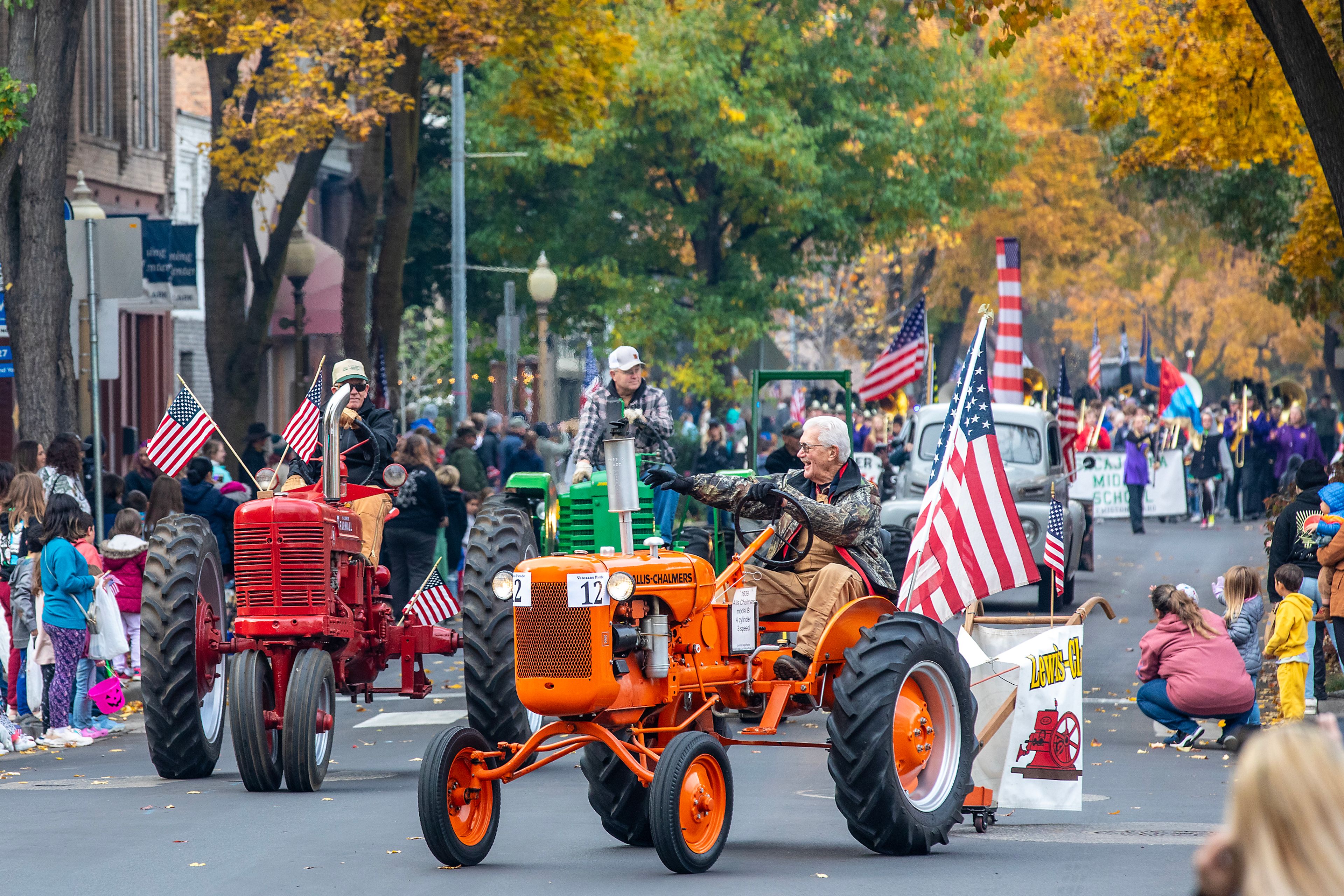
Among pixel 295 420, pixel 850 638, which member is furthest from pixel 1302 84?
pixel 295 420

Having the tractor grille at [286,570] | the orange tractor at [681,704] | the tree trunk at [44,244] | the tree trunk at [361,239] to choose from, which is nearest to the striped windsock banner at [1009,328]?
the tree trunk at [361,239]

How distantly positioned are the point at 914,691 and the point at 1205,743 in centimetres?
543

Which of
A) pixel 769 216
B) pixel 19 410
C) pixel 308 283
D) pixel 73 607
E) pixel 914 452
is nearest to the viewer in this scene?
pixel 73 607

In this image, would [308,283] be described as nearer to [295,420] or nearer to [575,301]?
[575,301]

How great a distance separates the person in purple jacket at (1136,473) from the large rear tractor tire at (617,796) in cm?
2472

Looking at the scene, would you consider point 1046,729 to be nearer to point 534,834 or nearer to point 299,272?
point 534,834

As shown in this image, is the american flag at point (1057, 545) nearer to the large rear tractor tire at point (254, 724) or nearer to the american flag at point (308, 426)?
the american flag at point (308, 426)

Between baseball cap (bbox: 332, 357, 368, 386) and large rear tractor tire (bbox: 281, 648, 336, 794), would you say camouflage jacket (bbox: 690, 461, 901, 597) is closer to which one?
large rear tractor tire (bbox: 281, 648, 336, 794)

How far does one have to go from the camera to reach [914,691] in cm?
873

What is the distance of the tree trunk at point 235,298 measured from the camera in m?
23.7

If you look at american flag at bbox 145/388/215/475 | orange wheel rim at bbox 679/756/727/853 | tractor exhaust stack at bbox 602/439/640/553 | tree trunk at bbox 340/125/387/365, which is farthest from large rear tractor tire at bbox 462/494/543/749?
tree trunk at bbox 340/125/387/365

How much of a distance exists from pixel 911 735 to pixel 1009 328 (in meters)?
16.6

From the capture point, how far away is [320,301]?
115 ft

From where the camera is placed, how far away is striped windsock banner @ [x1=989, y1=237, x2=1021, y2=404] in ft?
80.6
